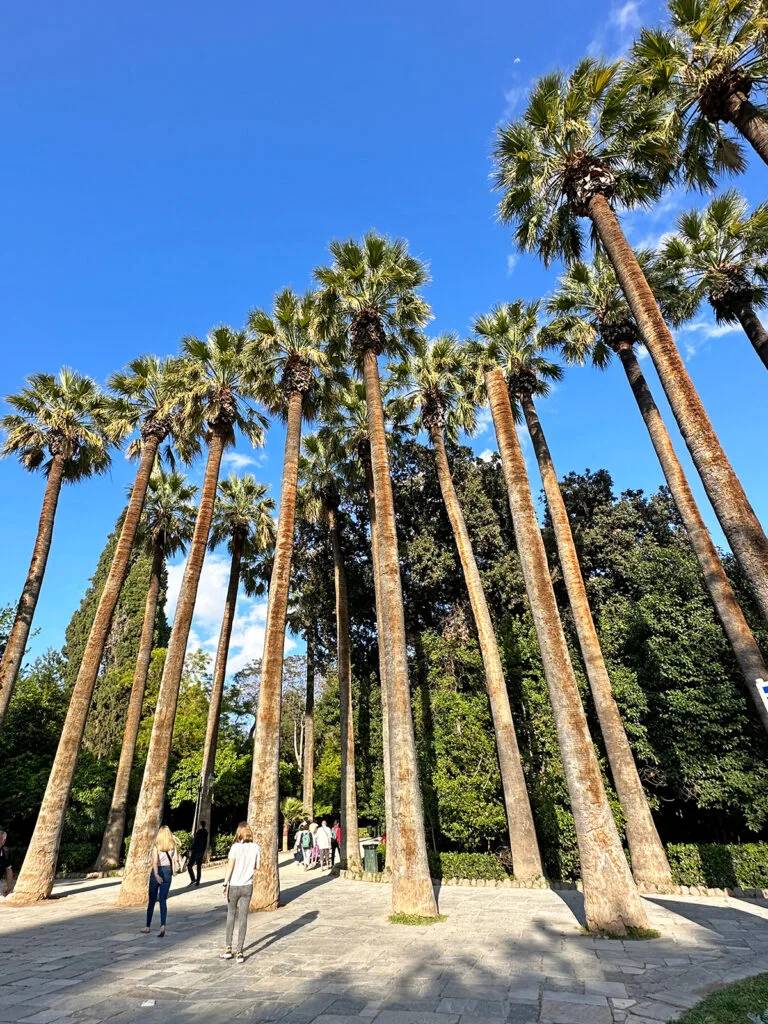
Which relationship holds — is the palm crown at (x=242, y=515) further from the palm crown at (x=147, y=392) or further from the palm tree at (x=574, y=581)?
the palm tree at (x=574, y=581)

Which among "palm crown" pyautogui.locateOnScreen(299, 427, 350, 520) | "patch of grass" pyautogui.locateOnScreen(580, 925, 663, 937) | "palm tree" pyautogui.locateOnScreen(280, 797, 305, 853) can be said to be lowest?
"patch of grass" pyautogui.locateOnScreen(580, 925, 663, 937)

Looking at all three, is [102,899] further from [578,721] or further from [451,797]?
[578,721]

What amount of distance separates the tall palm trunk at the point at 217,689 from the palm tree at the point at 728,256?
20.2 meters

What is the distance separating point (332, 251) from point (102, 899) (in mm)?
18992

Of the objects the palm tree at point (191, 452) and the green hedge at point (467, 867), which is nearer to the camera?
the palm tree at point (191, 452)

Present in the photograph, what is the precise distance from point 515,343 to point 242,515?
14067mm

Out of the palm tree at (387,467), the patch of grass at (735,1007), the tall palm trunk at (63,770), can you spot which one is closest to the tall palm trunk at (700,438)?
the patch of grass at (735,1007)

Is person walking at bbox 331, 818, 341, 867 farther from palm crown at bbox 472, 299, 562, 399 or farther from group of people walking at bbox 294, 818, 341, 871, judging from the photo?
palm crown at bbox 472, 299, 562, 399

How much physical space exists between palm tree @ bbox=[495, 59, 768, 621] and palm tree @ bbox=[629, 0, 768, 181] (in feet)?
1.56

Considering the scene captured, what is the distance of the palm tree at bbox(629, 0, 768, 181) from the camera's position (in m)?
10.1

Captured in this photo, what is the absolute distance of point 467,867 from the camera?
599 inches

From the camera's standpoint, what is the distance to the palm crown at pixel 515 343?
58.7 feet

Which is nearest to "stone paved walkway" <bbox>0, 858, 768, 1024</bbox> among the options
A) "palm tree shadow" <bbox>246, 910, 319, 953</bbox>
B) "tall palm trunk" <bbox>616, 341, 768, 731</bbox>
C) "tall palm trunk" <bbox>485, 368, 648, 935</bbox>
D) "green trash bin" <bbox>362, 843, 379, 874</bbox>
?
"palm tree shadow" <bbox>246, 910, 319, 953</bbox>

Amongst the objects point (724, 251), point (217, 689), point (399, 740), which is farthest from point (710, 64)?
point (217, 689)
